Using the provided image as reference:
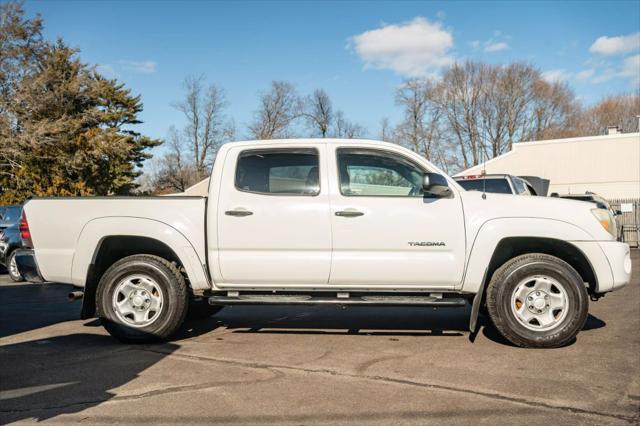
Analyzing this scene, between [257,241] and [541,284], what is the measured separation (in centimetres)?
280

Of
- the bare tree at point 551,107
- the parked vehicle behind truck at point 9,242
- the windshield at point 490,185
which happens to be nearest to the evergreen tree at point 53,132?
the parked vehicle behind truck at point 9,242

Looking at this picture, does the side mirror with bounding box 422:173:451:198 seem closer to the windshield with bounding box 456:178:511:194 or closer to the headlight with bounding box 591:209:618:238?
the headlight with bounding box 591:209:618:238

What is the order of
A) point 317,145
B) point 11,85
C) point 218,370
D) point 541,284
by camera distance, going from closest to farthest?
1. point 218,370
2. point 541,284
3. point 317,145
4. point 11,85

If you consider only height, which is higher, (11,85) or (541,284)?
(11,85)

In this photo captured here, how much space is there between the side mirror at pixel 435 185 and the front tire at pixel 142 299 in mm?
2644

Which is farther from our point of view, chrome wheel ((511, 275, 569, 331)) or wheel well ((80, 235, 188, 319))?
wheel well ((80, 235, 188, 319))

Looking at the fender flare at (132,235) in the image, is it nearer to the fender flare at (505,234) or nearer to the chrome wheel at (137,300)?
the chrome wheel at (137,300)

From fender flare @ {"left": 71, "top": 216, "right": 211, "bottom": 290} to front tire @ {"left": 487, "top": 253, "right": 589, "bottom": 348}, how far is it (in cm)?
293

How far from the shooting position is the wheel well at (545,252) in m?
5.51

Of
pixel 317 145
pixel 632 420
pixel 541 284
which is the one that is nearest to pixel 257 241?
pixel 317 145

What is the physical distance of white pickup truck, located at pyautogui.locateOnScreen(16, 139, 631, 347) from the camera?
539cm

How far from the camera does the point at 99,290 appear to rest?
5.73m

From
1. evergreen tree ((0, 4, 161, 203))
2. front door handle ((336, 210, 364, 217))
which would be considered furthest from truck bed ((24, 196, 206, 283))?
evergreen tree ((0, 4, 161, 203))

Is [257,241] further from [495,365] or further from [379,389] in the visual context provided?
[495,365]
